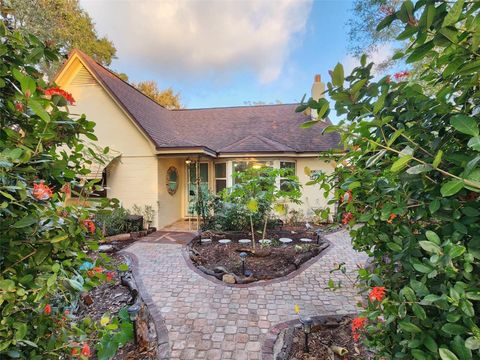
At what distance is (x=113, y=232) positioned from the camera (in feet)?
32.4

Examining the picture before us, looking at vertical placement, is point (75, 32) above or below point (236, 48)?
above

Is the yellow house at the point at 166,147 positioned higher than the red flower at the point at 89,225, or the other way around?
the yellow house at the point at 166,147

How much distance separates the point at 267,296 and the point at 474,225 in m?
4.62

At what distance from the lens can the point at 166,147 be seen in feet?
Result: 34.3

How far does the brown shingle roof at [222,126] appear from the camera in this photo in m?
11.4

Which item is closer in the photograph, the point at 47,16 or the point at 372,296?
the point at 372,296

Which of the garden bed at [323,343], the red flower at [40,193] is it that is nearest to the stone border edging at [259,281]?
the garden bed at [323,343]

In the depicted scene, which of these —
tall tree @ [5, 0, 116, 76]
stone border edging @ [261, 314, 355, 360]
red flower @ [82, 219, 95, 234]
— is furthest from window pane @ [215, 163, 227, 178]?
red flower @ [82, 219, 95, 234]

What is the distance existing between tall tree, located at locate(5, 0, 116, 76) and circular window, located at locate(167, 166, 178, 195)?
9.05 metres

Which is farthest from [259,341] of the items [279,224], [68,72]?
[68,72]

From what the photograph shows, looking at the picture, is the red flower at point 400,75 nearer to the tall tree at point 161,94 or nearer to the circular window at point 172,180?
the circular window at point 172,180

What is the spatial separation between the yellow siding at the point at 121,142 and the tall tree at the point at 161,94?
1777cm

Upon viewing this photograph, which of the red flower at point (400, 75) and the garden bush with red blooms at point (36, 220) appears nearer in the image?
the garden bush with red blooms at point (36, 220)

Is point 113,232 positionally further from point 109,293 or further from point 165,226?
point 109,293
